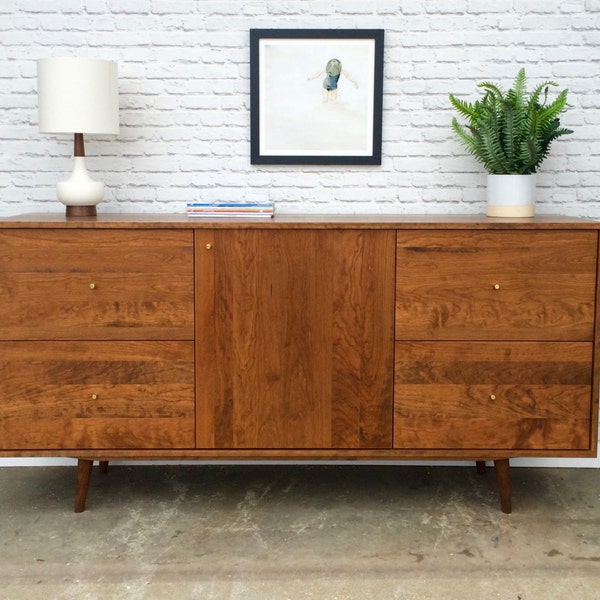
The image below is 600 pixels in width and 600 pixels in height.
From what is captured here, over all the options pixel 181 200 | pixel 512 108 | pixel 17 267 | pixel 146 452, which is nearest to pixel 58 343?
pixel 17 267

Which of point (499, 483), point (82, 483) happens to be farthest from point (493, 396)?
point (82, 483)

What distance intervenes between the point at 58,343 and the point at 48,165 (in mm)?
769

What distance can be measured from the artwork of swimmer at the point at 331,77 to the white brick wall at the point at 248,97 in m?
0.13

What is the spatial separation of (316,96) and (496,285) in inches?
36.9

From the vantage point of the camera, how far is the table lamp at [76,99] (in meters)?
2.37

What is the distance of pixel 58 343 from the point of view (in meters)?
2.27

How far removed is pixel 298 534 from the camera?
7.39ft

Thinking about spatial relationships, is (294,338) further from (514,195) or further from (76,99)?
(76,99)

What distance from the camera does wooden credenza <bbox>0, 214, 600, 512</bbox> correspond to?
7.36ft

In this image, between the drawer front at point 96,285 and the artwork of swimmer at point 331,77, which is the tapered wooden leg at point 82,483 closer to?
the drawer front at point 96,285

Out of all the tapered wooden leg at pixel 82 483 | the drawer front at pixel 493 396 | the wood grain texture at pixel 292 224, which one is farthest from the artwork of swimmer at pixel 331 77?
the tapered wooden leg at pixel 82 483

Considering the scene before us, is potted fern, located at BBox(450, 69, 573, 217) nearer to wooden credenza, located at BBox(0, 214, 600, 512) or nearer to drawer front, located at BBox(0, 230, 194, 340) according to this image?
wooden credenza, located at BBox(0, 214, 600, 512)

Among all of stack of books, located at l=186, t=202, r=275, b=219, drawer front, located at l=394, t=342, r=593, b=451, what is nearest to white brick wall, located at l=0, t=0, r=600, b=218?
stack of books, located at l=186, t=202, r=275, b=219

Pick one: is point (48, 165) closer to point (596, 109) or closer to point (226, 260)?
point (226, 260)
